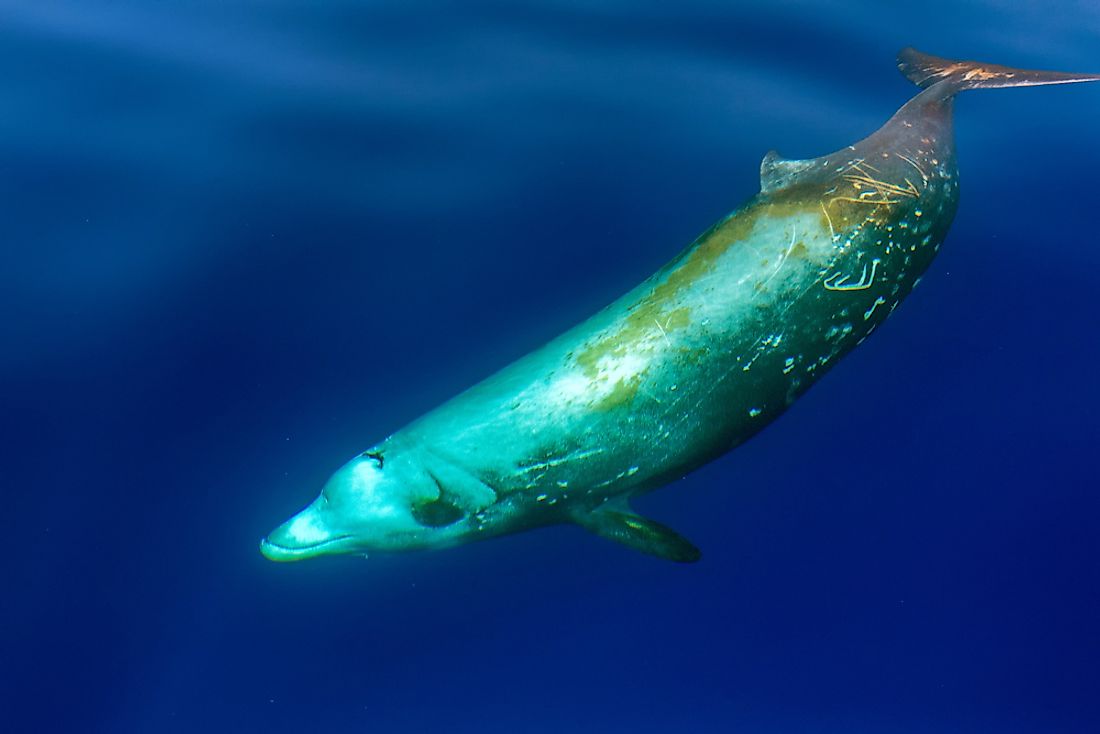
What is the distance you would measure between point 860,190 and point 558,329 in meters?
1.89

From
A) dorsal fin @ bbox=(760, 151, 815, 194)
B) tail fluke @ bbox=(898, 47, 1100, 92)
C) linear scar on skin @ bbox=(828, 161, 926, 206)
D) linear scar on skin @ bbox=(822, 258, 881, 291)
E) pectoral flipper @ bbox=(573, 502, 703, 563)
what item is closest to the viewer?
pectoral flipper @ bbox=(573, 502, 703, 563)

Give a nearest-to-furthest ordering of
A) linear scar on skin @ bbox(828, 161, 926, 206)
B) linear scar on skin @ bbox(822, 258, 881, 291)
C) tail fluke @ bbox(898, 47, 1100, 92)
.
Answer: linear scar on skin @ bbox(822, 258, 881, 291) → linear scar on skin @ bbox(828, 161, 926, 206) → tail fluke @ bbox(898, 47, 1100, 92)

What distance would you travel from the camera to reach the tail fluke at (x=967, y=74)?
5.77m

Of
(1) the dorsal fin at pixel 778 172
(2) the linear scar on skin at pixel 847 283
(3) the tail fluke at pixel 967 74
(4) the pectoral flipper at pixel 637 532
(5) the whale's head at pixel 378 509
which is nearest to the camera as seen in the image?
(5) the whale's head at pixel 378 509

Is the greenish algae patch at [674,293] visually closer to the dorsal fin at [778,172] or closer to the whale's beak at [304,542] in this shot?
the dorsal fin at [778,172]

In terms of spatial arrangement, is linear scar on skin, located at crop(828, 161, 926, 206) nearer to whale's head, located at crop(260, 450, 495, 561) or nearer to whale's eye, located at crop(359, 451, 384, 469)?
whale's head, located at crop(260, 450, 495, 561)

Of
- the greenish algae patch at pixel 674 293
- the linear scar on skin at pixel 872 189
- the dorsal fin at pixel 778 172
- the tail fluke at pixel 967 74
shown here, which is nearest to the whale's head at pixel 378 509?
the greenish algae patch at pixel 674 293

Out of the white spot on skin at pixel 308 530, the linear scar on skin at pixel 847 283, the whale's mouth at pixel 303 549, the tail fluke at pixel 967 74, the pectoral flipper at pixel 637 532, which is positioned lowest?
the pectoral flipper at pixel 637 532

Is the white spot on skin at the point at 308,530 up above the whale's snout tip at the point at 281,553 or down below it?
above

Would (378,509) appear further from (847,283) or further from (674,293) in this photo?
(847,283)

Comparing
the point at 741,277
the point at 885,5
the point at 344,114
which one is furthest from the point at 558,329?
the point at 885,5

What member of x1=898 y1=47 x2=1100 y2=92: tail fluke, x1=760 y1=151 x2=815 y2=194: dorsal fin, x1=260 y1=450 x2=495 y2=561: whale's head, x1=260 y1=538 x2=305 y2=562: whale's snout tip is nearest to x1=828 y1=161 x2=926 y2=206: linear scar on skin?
x1=760 y1=151 x2=815 y2=194: dorsal fin

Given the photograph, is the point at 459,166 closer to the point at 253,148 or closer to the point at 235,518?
the point at 253,148

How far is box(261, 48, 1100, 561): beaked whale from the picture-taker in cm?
396
